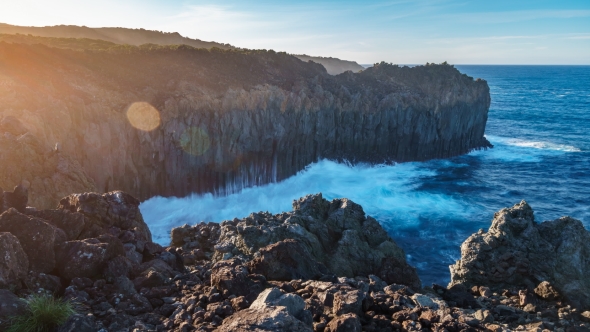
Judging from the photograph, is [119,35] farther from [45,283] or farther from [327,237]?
[45,283]

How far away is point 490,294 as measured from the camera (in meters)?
13.7

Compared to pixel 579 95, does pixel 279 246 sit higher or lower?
lower

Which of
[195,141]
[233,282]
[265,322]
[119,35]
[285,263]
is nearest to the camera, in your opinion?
[265,322]

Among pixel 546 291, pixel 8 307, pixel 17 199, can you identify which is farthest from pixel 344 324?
pixel 546 291

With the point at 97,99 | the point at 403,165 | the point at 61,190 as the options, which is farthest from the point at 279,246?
the point at 403,165

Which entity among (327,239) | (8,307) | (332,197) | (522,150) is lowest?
(332,197)

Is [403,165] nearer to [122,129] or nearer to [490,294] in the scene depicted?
[122,129]

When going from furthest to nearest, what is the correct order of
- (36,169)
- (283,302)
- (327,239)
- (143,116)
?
1. (143,116)
2. (36,169)
3. (327,239)
4. (283,302)

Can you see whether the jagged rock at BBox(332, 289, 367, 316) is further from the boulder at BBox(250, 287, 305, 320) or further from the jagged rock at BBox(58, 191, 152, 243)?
the jagged rock at BBox(58, 191, 152, 243)

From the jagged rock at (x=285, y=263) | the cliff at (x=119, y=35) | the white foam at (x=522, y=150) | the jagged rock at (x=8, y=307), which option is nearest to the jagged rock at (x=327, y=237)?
the jagged rock at (x=285, y=263)

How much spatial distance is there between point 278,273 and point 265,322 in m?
4.38

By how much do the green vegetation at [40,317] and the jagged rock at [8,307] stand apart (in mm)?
89

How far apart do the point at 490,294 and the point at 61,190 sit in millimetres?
18271

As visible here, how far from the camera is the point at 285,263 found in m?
10.5
